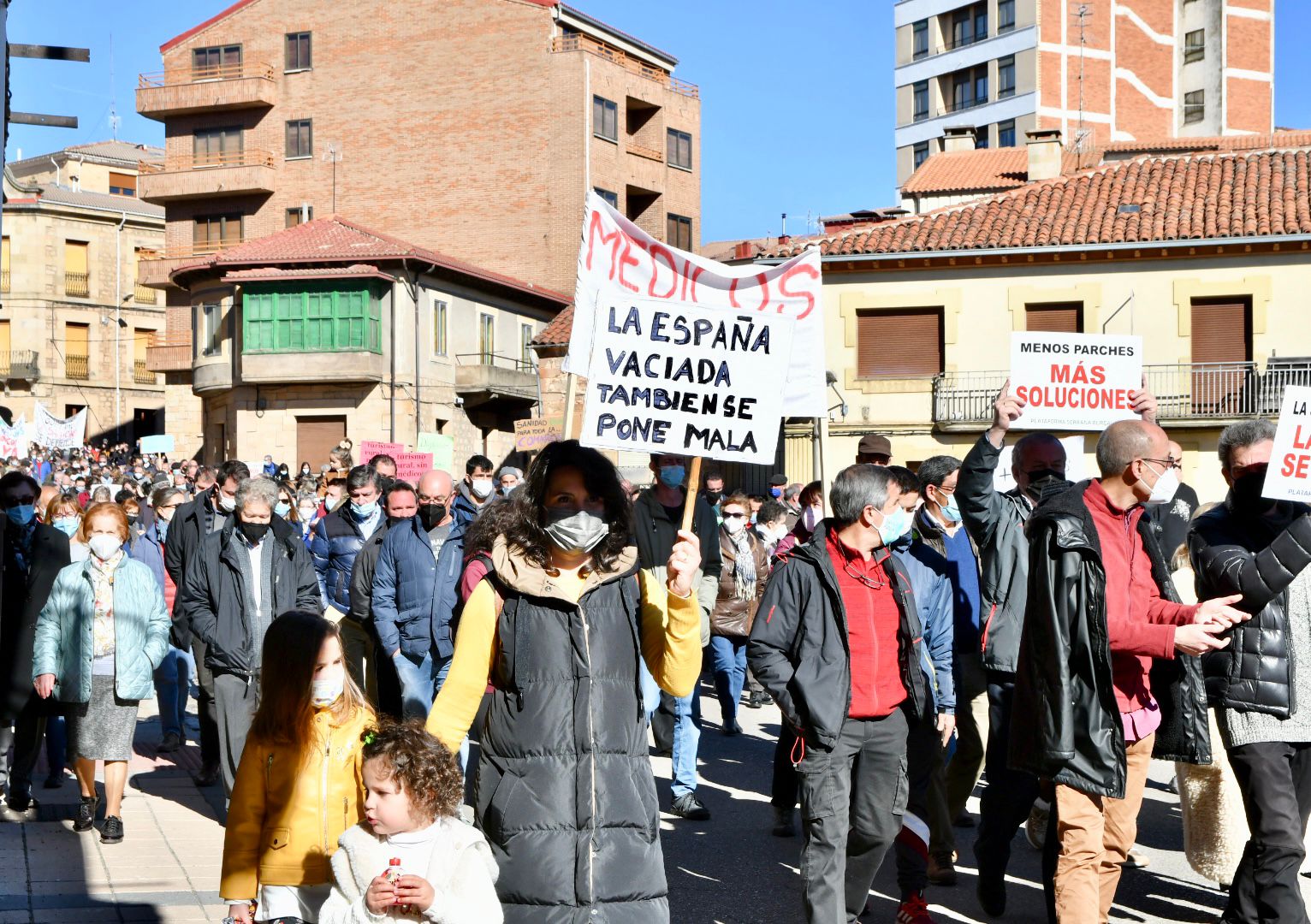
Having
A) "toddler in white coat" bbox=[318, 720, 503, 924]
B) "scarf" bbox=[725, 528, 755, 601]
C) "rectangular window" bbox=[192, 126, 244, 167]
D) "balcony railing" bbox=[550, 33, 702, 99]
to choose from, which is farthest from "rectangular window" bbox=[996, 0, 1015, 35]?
"toddler in white coat" bbox=[318, 720, 503, 924]

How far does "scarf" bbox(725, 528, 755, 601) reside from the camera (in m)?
12.9

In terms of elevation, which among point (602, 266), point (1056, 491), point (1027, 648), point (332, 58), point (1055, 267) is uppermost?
point (332, 58)

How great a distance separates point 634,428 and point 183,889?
3.46 m

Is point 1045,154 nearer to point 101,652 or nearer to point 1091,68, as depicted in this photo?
point 1091,68

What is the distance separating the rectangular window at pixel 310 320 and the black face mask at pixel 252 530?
36444 mm

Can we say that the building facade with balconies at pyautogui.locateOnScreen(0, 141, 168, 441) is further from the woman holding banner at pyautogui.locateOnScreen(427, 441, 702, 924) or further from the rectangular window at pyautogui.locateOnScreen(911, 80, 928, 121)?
the woman holding banner at pyautogui.locateOnScreen(427, 441, 702, 924)

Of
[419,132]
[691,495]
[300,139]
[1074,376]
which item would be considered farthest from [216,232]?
[691,495]

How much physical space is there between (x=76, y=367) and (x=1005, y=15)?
43103mm

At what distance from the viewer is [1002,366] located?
3259 cm

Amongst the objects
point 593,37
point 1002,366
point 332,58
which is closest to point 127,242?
point 332,58

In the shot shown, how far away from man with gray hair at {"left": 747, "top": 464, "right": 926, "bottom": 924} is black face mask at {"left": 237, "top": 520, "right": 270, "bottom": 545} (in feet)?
11.2

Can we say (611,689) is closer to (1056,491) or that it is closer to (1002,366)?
(1056,491)

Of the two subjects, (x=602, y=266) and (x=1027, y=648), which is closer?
(x=1027, y=648)

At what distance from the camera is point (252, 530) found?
8.58 meters
